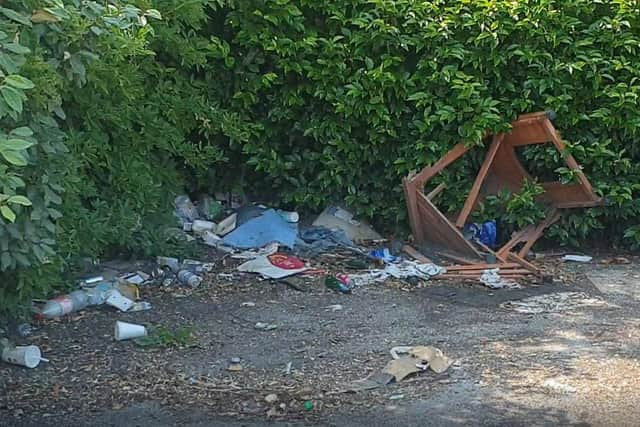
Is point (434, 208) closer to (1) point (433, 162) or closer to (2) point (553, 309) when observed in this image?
(1) point (433, 162)

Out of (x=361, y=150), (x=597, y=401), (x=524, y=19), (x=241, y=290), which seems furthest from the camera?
(x=361, y=150)

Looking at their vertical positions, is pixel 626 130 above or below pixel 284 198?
above

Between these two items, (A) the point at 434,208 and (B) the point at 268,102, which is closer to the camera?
(A) the point at 434,208

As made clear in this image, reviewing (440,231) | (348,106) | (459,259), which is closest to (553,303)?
(459,259)

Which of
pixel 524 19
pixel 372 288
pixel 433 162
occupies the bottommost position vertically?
pixel 372 288

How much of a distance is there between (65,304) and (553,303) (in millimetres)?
3177

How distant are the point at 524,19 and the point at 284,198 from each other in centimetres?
245

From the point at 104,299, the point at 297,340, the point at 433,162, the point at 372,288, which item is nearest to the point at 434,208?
the point at 433,162

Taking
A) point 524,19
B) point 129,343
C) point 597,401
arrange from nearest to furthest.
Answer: point 597,401 < point 129,343 < point 524,19

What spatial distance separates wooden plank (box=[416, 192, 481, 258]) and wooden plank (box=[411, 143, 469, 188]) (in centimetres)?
11

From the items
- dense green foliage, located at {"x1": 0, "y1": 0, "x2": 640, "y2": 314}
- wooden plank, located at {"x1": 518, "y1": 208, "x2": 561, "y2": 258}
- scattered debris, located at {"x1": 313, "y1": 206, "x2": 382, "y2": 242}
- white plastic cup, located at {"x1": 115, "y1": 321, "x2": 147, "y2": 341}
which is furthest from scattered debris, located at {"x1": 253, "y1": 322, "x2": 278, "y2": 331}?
wooden plank, located at {"x1": 518, "y1": 208, "x2": 561, "y2": 258}

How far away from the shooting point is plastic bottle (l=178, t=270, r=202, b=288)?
6.54 meters

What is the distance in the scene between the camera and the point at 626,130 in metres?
7.13

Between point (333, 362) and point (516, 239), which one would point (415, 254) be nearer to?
point (516, 239)
